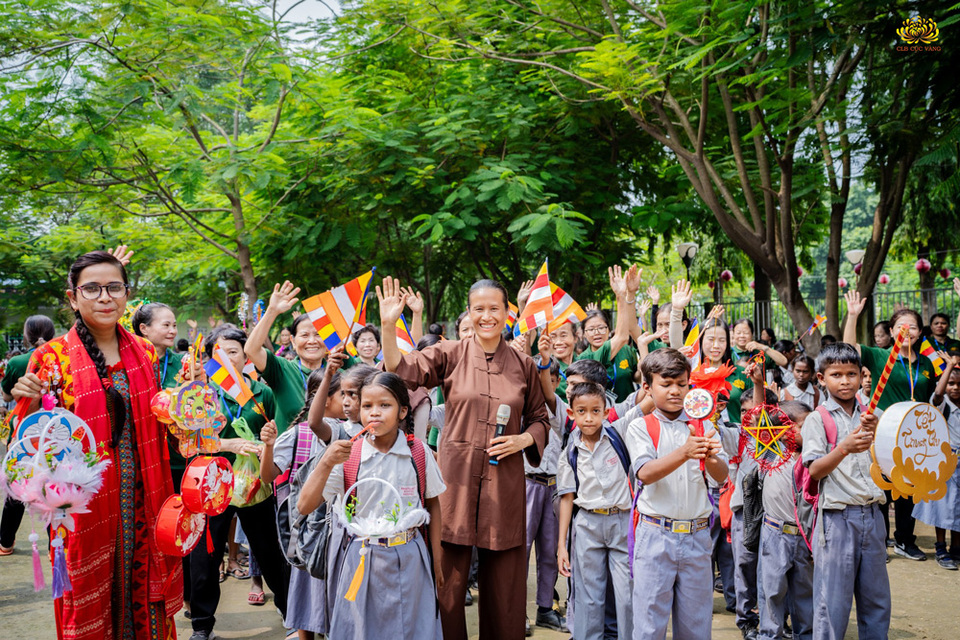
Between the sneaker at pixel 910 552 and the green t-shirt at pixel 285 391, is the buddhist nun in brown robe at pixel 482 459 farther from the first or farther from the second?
the sneaker at pixel 910 552

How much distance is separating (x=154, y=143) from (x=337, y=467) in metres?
7.38

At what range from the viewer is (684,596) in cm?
365

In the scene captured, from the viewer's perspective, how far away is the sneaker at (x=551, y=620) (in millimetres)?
5012

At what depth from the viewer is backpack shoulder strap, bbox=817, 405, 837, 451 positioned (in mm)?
3967

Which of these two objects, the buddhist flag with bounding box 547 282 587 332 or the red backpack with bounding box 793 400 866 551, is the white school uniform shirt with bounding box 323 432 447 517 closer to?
the buddhist flag with bounding box 547 282 587 332

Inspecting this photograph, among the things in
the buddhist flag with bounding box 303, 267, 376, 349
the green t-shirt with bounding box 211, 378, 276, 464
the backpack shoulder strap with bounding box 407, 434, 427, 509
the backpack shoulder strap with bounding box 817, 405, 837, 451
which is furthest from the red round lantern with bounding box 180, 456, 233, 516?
the backpack shoulder strap with bounding box 817, 405, 837, 451

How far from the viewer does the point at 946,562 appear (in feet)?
20.6

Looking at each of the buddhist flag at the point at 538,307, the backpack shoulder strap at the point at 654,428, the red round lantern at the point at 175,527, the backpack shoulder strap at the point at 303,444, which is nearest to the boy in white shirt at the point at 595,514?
the backpack shoulder strap at the point at 654,428

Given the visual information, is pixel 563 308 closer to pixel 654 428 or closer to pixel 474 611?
pixel 654 428

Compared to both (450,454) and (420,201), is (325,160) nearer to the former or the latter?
(420,201)

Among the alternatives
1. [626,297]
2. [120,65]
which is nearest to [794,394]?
[626,297]

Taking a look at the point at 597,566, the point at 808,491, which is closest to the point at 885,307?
the point at 808,491

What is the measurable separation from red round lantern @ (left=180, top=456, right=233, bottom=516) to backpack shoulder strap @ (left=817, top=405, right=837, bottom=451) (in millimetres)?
2913

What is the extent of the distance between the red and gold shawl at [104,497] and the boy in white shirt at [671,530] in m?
2.08
